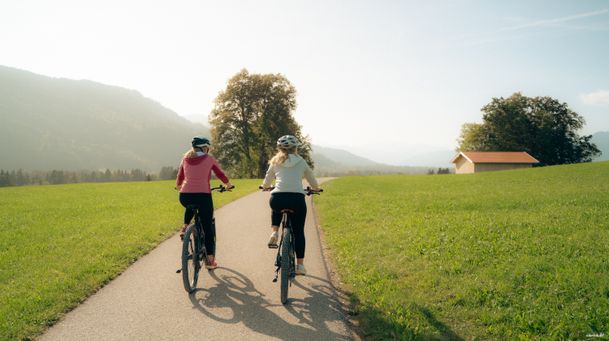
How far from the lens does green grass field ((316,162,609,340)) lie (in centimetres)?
502

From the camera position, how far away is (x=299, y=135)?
58.7 meters

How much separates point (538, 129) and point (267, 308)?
8146 centimetres

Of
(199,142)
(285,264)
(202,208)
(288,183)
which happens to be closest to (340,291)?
(285,264)

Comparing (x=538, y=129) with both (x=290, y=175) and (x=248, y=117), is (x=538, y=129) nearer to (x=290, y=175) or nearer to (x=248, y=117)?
(x=248, y=117)

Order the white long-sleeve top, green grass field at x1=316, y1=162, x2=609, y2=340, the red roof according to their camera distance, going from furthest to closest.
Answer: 1. the red roof
2. the white long-sleeve top
3. green grass field at x1=316, y1=162, x2=609, y2=340

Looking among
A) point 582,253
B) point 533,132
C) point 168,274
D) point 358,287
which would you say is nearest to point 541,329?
point 358,287

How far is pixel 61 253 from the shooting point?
375 inches

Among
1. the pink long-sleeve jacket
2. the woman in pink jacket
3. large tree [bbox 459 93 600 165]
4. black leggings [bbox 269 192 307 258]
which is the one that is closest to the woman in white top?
black leggings [bbox 269 192 307 258]

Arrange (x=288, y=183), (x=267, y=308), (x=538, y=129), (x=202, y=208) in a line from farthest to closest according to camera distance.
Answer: (x=538, y=129) → (x=202, y=208) → (x=288, y=183) → (x=267, y=308)

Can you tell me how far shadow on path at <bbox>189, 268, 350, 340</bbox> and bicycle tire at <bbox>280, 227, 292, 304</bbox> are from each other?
19 cm

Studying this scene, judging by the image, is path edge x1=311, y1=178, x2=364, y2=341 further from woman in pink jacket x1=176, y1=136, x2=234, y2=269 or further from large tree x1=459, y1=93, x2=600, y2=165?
large tree x1=459, y1=93, x2=600, y2=165

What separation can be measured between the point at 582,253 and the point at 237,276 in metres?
7.38

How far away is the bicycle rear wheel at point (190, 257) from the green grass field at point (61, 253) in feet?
5.94

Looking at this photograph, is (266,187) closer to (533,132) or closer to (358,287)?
(358,287)
